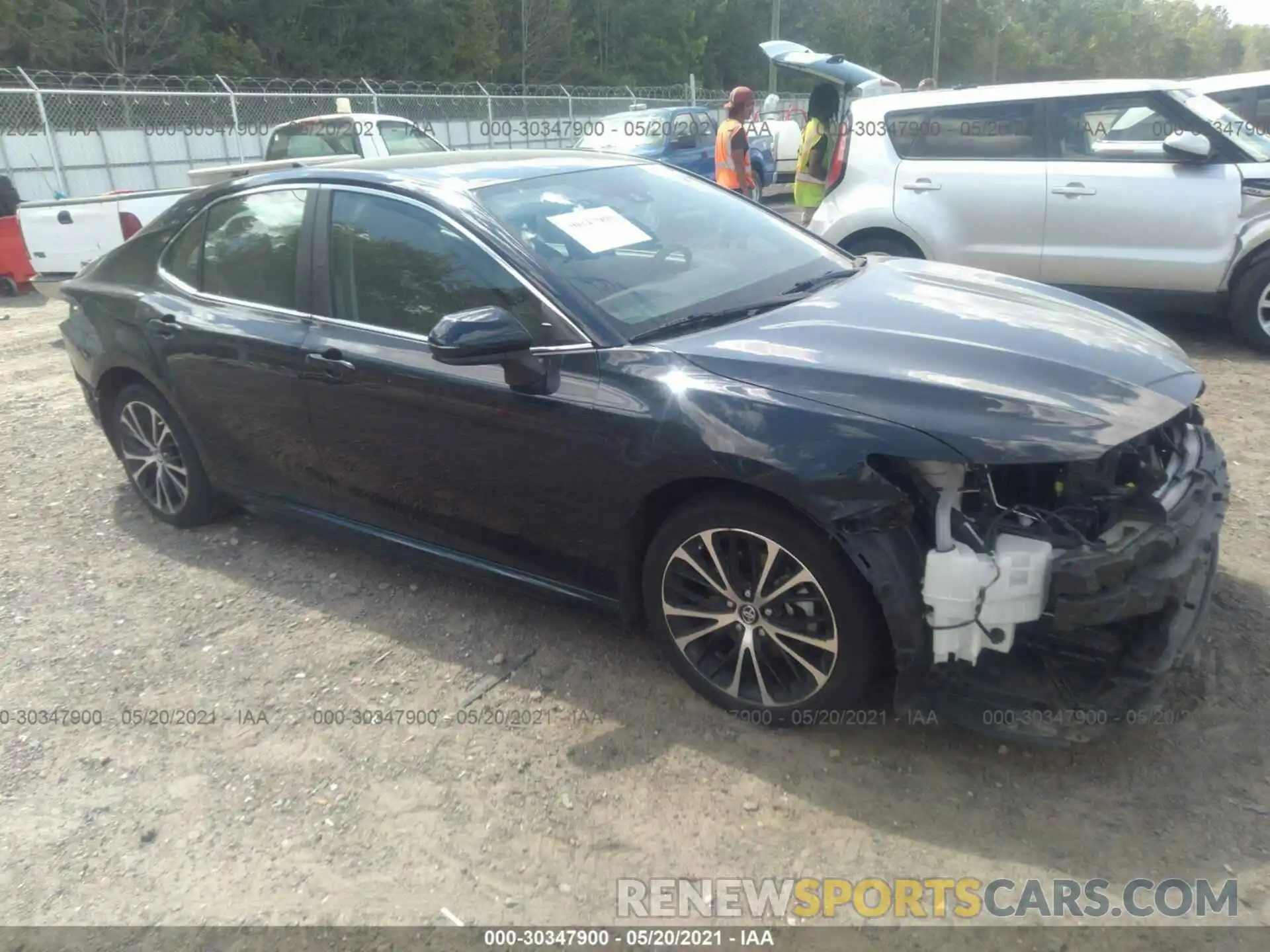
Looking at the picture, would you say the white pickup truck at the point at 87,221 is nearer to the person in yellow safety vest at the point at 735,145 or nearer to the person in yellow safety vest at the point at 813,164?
the person in yellow safety vest at the point at 735,145

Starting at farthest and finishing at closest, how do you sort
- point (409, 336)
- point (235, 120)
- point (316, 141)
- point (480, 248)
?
point (235, 120)
point (316, 141)
point (409, 336)
point (480, 248)

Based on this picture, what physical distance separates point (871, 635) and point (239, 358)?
273cm

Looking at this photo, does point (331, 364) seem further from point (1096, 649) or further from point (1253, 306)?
point (1253, 306)

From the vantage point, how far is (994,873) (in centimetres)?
251

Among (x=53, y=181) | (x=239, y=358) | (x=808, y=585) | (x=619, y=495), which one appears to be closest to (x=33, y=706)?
(x=239, y=358)

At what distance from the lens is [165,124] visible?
1783 cm

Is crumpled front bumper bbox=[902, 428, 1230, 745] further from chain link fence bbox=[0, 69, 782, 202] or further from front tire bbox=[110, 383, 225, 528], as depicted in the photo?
chain link fence bbox=[0, 69, 782, 202]

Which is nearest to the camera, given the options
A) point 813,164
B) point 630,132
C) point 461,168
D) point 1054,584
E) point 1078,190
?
point 1054,584

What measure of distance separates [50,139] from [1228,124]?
15.9m

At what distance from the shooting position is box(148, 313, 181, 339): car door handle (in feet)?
14.1

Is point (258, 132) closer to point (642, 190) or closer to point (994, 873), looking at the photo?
point (642, 190)

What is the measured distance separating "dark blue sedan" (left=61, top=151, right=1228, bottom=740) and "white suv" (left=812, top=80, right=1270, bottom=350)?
325 centimetres

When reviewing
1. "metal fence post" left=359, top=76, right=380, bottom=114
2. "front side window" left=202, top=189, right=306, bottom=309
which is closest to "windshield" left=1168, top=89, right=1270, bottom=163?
"front side window" left=202, top=189, right=306, bottom=309

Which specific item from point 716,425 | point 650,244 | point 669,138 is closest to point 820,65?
point 669,138
